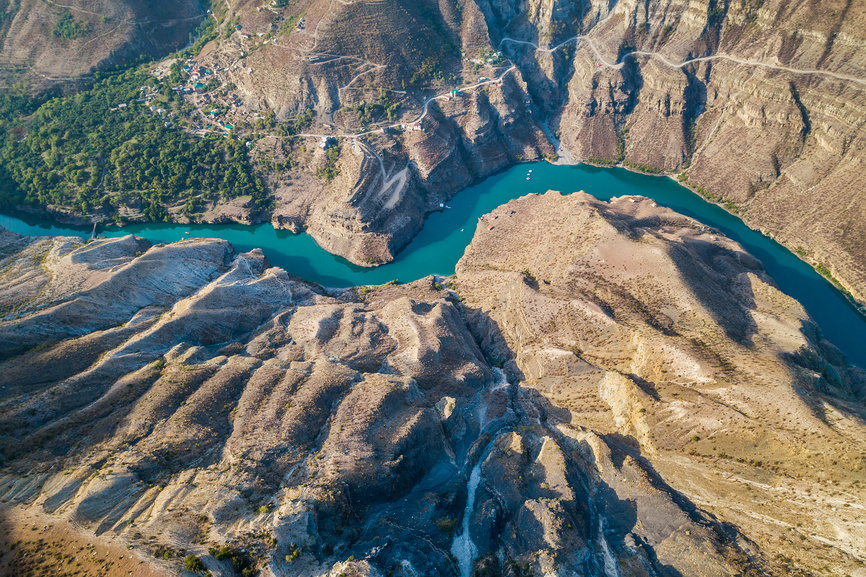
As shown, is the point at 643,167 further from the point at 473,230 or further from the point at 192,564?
the point at 192,564

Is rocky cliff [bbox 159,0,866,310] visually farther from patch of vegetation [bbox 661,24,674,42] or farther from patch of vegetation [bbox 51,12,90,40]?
patch of vegetation [bbox 51,12,90,40]

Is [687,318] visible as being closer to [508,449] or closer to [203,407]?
[508,449]

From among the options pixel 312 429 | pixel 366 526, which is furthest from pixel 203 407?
pixel 366 526

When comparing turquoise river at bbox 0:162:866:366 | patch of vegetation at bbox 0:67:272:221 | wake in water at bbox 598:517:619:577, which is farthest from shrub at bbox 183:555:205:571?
patch of vegetation at bbox 0:67:272:221

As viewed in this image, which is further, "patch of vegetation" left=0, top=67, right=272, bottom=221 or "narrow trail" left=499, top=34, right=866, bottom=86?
"patch of vegetation" left=0, top=67, right=272, bottom=221

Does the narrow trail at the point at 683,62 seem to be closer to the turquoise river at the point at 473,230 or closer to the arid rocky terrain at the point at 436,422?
the turquoise river at the point at 473,230

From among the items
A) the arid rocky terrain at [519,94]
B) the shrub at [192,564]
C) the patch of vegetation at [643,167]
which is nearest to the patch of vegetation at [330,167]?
the arid rocky terrain at [519,94]

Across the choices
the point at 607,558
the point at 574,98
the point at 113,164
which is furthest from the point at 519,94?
the point at 607,558

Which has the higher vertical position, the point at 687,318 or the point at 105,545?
the point at 687,318
